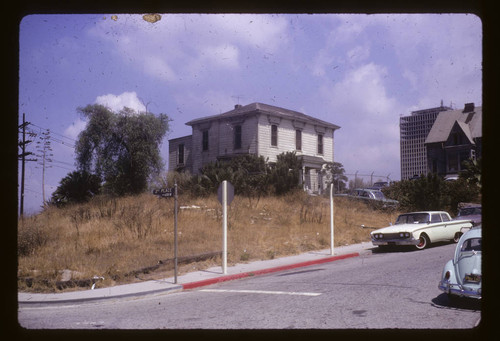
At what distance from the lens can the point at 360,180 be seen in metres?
34.0

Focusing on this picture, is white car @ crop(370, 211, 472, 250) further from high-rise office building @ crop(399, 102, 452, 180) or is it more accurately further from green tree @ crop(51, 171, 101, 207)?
high-rise office building @ crop(399, 102, 452, 180)

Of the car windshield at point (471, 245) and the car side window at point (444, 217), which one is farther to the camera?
the car side window at point (444, 217)

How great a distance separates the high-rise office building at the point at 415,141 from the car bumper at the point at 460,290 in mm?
34189

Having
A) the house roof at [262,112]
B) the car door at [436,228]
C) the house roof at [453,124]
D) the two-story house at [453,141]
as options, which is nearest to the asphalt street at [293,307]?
the car door at [436,228]

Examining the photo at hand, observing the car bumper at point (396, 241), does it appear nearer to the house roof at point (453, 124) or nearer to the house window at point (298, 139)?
the house window at point (298, 139)

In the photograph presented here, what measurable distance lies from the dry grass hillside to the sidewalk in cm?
66

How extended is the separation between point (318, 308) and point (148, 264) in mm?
6639

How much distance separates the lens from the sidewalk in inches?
370

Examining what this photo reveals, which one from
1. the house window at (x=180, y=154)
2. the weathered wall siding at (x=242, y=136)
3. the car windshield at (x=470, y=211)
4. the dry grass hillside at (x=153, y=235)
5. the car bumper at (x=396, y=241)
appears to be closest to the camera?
the dry grass hillside at (x=153, y=235)

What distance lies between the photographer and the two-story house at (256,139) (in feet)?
106

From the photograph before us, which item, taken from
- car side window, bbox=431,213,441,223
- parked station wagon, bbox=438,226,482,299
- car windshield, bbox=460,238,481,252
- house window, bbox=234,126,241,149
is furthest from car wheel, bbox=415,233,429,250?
house window, bbox=234,126,241,149

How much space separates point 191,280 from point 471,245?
6525 mm
